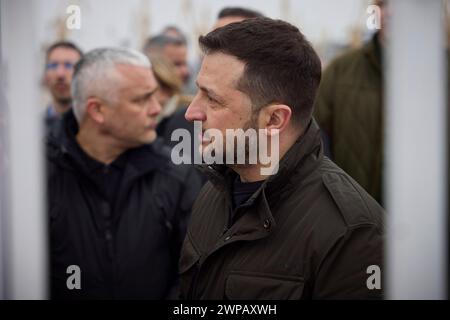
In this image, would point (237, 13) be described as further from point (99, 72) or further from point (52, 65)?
point (52, 65)

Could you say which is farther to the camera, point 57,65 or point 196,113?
point 57,65

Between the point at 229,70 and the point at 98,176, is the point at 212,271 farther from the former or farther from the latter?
the point at 98,176

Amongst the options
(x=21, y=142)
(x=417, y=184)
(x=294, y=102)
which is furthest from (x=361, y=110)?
(x=21, y=142)

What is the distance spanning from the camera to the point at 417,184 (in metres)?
1.08

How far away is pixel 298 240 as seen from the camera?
1.45 m

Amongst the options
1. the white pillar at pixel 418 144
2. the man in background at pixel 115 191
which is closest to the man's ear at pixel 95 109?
the man in background at pixel 115 191

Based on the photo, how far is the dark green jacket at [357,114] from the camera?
2469mm

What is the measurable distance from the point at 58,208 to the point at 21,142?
41.1 inches

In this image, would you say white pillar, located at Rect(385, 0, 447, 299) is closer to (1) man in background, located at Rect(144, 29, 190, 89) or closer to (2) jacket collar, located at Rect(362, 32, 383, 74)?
(2) jacket collar, located at Rect(362, 32, 383, 74)

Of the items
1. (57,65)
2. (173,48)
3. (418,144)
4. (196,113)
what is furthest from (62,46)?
(418,144)

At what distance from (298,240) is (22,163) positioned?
0.67 meters
